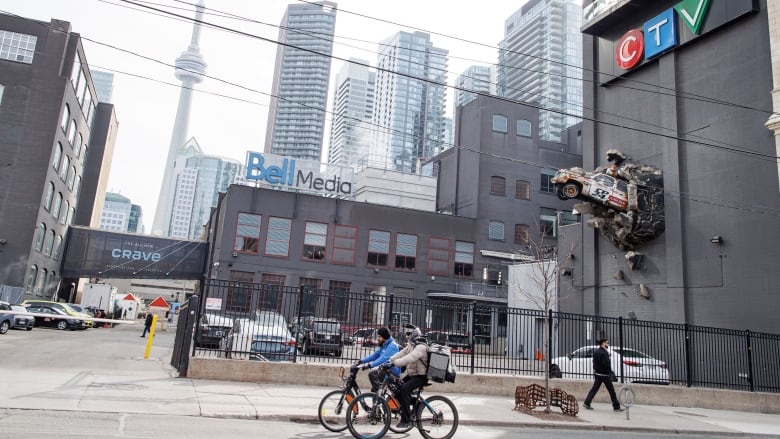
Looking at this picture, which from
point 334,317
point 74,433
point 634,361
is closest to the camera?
point 74,433

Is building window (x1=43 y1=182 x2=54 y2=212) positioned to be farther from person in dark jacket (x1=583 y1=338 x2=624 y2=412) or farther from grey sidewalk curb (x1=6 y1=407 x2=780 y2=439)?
person in dark jacket (x1=583 y1=338 x2=624 y2=412)

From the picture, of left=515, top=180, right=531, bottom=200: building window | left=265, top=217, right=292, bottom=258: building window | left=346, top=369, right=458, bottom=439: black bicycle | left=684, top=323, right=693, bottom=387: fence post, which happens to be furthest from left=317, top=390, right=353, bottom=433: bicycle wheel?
left=515, top=180, right=531, bottom=200: building window

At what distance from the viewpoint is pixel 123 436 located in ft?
25.6

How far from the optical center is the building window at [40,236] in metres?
42.3

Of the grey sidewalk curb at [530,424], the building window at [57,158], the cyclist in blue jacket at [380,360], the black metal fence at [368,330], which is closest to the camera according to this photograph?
the cyclist in blue jacket at [380,360]

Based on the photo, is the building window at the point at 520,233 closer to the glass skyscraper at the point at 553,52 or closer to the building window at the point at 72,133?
the building window at the point at 72,133

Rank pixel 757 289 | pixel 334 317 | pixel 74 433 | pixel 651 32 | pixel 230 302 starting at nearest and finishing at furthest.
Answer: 1. pixel 74 433
2. pixel 230 302
3. pixel 334 317
4. pixel 757 289
5. pixel 651 32

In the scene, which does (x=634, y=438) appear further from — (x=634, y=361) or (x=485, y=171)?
(x=485, y=171)

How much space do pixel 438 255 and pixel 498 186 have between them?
8.65 metres

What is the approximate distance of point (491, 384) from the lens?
52.0 feet

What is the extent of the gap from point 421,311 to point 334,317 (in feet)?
8.42

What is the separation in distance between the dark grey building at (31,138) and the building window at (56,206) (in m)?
0.36

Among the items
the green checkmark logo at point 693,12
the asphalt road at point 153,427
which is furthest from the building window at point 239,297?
the green checkmark logo at point 693,12

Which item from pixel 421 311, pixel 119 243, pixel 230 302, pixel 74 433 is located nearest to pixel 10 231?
pixel 119 243
